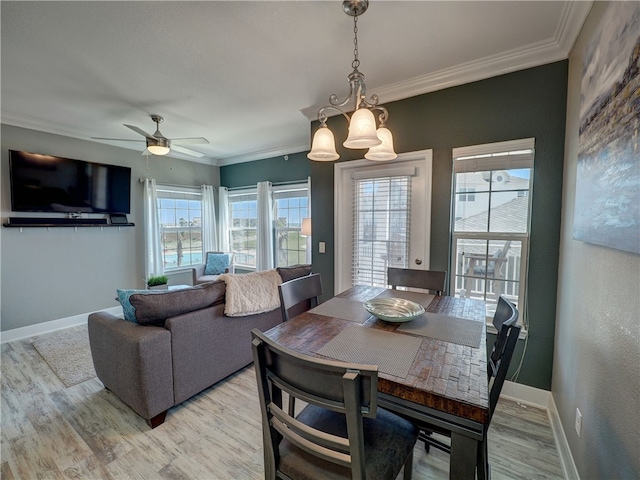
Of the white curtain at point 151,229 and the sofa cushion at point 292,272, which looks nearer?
the sofa cushion at point 292,272

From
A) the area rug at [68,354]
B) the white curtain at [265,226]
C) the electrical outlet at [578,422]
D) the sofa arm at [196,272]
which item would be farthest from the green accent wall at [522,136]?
the sofa arm at [196,272]

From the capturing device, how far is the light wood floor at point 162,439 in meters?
1.50

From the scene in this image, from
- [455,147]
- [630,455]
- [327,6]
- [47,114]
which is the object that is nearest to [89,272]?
[47,114]

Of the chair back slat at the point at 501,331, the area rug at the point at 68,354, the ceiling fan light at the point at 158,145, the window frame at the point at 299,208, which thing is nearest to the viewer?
the chair back slat at the point at 501,331

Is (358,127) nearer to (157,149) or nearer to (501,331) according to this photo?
(501,331)

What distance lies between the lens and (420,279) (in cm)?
214

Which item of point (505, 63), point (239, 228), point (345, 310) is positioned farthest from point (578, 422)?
point (239, 228)

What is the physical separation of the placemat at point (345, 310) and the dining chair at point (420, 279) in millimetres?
604

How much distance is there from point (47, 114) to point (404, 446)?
460cm

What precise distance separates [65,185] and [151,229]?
45.8 inches

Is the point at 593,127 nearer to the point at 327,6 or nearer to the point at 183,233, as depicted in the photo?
the point at 327,6

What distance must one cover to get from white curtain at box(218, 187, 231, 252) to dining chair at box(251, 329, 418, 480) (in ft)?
15.4

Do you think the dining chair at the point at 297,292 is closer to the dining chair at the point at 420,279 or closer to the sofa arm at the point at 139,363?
the dining chair at the point at 420,279

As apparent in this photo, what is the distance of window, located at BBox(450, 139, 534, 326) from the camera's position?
6.81 ft
